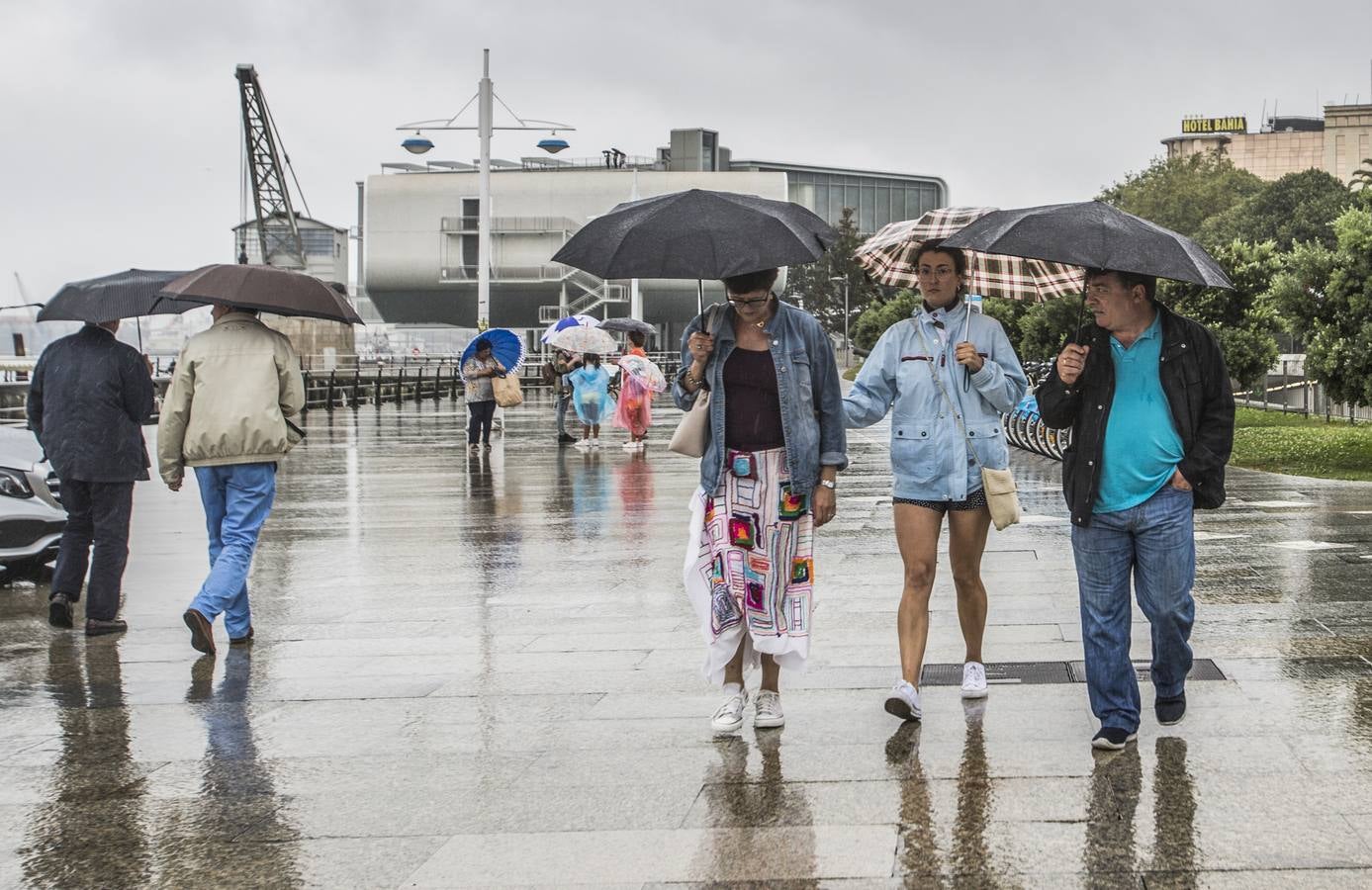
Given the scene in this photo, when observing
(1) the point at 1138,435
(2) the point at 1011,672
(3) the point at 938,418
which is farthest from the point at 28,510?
(1) the point at 1138,435

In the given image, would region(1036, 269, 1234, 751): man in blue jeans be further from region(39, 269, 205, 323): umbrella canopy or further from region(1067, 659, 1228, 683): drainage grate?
region(39, 269, 205, 323): umbrella canopy

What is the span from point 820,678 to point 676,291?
99.2 metres

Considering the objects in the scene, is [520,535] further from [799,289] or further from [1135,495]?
[799,289]

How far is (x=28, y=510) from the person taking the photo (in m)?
10.6

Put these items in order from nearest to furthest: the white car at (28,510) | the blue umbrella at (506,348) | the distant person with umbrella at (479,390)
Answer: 1. the white car at (28,510)
2. the distant person with umbrella at (479,390)
3. the blue umbrella at (506,348)

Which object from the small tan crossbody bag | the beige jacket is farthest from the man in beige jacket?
the small tan crossbody bag

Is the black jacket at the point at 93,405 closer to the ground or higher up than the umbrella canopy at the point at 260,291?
closer to the ground

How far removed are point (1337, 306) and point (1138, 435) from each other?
14.7 meters

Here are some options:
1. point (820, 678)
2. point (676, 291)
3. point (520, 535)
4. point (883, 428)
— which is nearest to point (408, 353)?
point (676, 291)

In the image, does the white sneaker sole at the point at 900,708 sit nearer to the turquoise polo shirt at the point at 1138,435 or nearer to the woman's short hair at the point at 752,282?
the turquoise polo shirt at the point at 1138,435

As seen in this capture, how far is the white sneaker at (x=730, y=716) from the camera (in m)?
6.14

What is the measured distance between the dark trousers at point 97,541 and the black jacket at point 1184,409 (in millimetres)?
5084

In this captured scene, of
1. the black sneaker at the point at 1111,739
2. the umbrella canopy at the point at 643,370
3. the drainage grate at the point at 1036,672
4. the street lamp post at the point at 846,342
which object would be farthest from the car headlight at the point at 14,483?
the street lamp post at the point at 846,342

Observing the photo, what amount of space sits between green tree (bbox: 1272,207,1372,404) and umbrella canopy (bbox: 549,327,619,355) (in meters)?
8.98
